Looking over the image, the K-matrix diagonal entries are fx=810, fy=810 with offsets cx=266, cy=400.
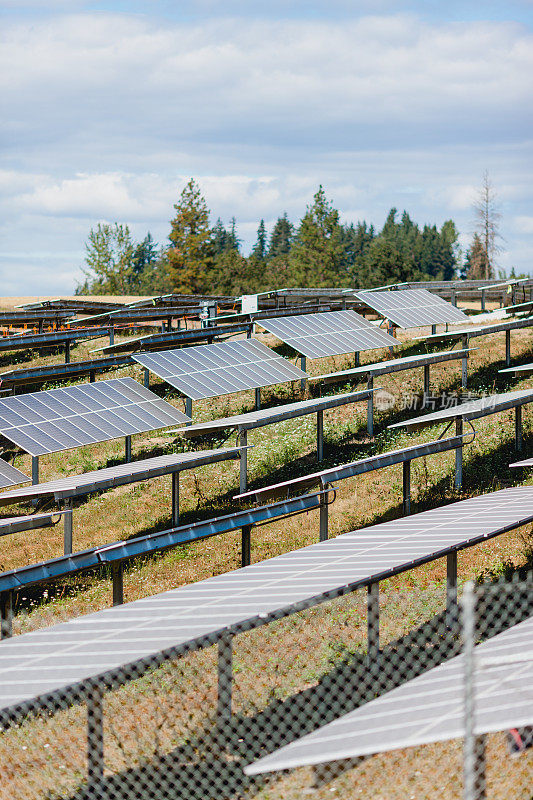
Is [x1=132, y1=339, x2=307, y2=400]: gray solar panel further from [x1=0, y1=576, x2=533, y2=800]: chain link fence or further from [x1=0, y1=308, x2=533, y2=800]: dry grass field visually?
[x1=0, y1=576, x2=533, y2=800]: chain link fence

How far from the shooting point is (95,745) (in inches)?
356

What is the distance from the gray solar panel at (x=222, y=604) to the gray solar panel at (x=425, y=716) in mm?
2262

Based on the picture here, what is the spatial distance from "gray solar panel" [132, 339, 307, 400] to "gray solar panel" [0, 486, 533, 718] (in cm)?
1330

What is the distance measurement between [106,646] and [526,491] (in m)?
10.7

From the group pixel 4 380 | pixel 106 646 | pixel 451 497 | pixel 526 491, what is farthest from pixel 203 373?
pixel 106 646

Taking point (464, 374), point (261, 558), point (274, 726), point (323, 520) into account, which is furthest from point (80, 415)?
point (274, 726)

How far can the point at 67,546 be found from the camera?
17.2m

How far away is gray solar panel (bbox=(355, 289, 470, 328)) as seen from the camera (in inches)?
1431

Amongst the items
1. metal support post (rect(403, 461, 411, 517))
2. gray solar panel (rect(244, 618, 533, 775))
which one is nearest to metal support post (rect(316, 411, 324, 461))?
metal support post (rect(403, 461, 411, 517))

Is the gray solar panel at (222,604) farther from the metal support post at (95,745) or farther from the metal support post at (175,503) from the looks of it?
the metal support post at (175,503)

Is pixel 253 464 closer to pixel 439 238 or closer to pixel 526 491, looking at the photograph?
pixel 526 491

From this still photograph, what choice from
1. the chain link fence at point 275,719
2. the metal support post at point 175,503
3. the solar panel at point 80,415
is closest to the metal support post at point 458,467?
the metal support post at point 175,503

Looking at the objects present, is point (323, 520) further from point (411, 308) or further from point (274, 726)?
point (411, 308)

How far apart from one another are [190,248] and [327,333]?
172 ft
